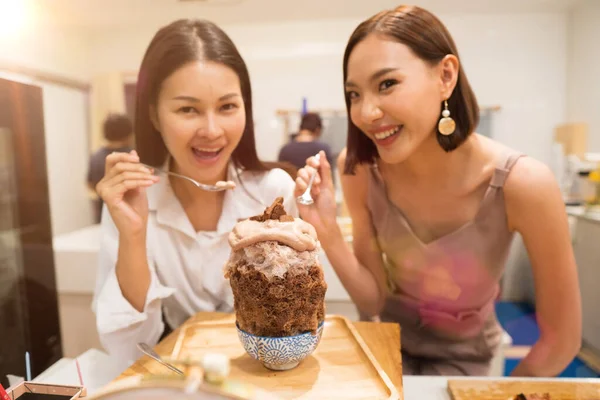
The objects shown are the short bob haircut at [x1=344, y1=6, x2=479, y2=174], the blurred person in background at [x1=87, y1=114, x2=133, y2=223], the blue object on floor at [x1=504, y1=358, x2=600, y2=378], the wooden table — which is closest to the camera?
the wooden table

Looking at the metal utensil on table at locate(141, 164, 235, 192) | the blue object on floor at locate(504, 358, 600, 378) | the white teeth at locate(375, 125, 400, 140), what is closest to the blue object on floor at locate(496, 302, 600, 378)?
the blue object on floor at locate(504, 358, 600, 378)

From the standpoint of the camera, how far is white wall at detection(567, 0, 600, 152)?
123 centimetres

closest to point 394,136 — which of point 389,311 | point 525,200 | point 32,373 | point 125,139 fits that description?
point 525,200

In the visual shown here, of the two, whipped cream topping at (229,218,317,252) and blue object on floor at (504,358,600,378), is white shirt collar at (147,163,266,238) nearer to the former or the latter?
whipped cream topping at (229,218,317,252)

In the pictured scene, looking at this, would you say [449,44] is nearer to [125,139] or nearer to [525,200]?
[525,200]

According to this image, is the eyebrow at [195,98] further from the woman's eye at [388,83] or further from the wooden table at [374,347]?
the wooden table at [374,347]

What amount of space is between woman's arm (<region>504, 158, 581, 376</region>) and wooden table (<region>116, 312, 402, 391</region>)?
45 centimetres

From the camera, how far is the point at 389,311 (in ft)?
4.36

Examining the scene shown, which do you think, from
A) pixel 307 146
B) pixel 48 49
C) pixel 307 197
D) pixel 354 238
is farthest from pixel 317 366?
pixel 48 49

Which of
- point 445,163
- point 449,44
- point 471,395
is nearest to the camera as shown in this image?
point 471,395

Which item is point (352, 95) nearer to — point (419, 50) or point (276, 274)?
point (419, 50)

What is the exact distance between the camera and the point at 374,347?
0.96m

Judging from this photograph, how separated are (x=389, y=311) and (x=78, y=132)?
3.63 ft

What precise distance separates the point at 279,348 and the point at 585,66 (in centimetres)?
124
